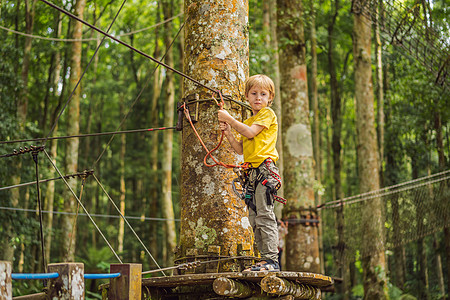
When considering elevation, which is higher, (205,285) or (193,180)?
(193,180)

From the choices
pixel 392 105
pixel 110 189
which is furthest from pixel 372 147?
pixel 110 189

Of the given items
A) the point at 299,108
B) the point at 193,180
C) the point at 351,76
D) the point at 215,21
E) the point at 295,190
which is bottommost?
the point at 193,180

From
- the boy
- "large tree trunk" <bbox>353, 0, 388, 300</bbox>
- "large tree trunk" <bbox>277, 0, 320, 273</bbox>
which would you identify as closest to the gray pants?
the boy

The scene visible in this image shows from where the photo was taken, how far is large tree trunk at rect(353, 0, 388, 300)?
845cm

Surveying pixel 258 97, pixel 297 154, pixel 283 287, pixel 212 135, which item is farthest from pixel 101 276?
pixel 297 154

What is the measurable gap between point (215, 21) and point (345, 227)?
5776 millimetres

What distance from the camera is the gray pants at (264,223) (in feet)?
9.82

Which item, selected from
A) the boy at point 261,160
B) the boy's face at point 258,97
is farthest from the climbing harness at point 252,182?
the boy's face at point 258,97

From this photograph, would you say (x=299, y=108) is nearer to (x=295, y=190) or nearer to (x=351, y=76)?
(x=295, y=190)

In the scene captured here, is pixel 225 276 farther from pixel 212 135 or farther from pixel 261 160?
pixel 212 135

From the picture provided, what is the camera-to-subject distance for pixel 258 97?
332cm

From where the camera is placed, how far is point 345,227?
8422mm

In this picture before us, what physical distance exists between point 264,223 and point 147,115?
1904 cm

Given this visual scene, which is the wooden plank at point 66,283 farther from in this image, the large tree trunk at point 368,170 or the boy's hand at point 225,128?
the large tree trunk at point 368,170
